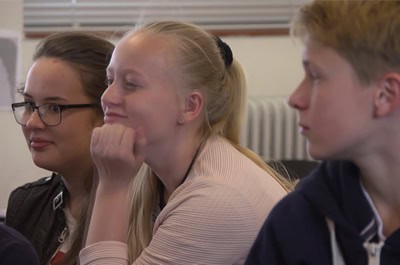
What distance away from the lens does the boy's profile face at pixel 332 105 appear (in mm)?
928

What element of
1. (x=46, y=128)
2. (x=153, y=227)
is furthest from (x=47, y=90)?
→ (x=153, y=227)

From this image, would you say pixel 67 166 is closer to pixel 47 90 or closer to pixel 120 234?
pixel 47 90

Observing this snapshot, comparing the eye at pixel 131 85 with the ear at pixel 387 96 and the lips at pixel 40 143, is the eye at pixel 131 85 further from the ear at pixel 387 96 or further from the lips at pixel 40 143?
the ear at pixel 387 96

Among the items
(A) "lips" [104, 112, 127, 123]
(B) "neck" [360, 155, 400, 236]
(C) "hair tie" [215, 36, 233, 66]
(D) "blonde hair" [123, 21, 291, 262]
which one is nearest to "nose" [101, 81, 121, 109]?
(A) "lips" [104, 112, 127, 123]

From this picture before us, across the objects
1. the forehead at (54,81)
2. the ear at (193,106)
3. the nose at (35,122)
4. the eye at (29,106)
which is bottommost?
the nose at (35,122)

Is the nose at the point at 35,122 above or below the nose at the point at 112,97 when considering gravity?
below

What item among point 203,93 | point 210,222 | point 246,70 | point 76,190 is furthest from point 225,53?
point 246,70

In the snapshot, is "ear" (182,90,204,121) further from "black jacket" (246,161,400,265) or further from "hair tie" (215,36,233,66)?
"black jacket" (246,161,400,265)

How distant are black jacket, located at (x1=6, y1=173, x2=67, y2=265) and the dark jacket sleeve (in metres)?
0.67

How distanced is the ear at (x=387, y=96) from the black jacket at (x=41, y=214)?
0.92 m

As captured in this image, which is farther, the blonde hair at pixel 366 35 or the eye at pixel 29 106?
the eye at pixel 29 106

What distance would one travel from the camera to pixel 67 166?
1.57 m

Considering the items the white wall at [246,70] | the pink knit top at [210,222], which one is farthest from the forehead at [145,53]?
the white wall at [246,70]

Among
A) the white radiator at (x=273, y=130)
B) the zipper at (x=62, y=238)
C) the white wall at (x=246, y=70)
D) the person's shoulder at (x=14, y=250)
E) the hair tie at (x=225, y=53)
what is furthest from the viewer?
the white radiator at (x=273, y=130)
